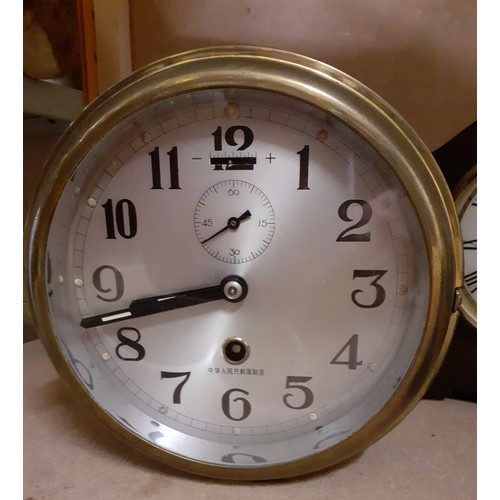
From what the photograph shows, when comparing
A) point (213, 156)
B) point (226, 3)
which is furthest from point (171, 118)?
point (226, 3)

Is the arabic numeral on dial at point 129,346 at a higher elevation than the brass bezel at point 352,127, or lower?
lower

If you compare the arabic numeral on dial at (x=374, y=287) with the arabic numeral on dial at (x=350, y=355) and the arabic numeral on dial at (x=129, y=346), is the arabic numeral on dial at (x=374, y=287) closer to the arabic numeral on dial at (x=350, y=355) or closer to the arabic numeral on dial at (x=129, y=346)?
the arabic numeral on dial at (x=350, y=355)

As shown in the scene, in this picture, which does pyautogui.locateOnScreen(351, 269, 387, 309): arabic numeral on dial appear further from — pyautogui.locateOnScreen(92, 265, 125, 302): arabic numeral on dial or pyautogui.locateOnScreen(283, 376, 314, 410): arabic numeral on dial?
pyautogui.locateOnScreen(92, 265, 125, 302): arabic numeral on dial

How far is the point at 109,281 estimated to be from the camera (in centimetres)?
65

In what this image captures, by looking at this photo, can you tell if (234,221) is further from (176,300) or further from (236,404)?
(236,404)

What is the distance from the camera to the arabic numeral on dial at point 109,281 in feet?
2.12

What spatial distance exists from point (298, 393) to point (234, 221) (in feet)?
0.73

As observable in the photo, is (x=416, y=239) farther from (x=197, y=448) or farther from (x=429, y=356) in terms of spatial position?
(x=197, y=448)

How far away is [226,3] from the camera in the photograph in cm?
75

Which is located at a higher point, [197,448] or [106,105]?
[106,105]

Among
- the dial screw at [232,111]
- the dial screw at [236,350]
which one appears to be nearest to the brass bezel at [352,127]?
the dial screw at [232,111]

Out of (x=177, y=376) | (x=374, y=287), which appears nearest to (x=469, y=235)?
(x=374, y=287)

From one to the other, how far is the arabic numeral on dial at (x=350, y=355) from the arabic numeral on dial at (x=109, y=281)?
0.91 feet

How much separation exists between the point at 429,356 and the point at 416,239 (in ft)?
0.41
